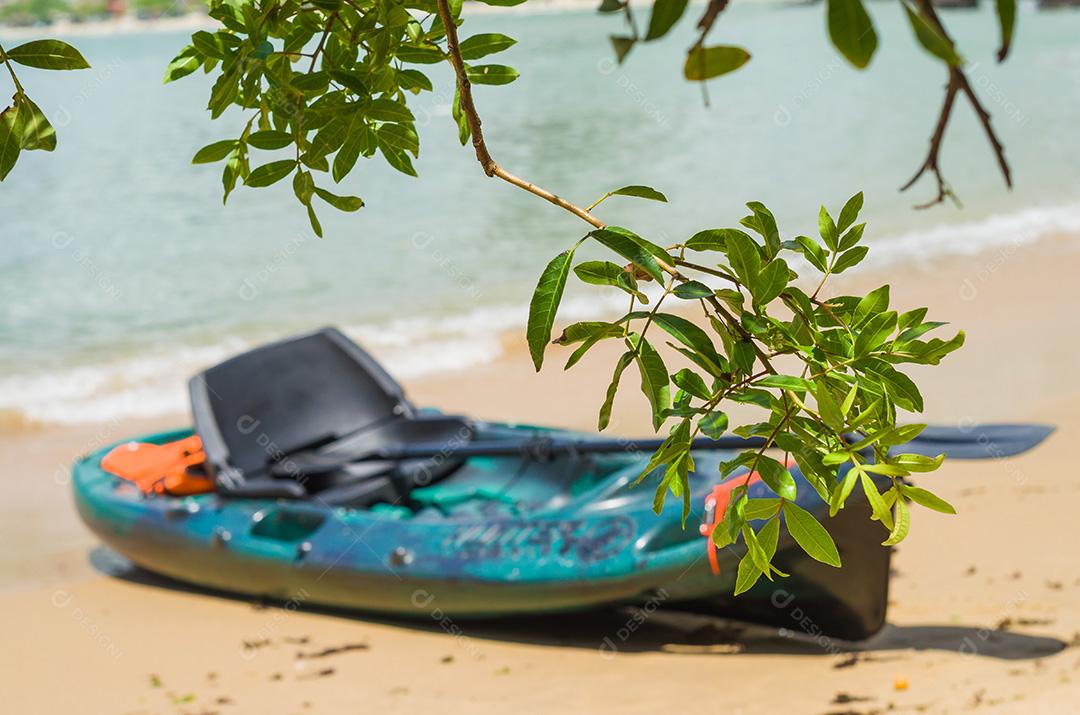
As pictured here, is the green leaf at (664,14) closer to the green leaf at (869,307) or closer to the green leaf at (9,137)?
the green leaf at (869,307)

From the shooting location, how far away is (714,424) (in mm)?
1502

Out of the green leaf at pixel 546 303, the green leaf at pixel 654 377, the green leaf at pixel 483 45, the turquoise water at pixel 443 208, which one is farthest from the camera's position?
the turquoise water at pixel 443 208

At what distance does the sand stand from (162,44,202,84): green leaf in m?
3.41

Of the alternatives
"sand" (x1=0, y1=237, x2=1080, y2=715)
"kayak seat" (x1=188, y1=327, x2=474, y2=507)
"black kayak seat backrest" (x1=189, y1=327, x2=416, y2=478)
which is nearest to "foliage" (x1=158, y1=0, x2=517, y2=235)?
"sand" (x1=0, y1=237, x2=1080, y2=715)

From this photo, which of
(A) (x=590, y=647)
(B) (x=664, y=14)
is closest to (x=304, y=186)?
(B) (x=664, y=14)

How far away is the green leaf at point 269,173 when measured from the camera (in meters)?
1.86

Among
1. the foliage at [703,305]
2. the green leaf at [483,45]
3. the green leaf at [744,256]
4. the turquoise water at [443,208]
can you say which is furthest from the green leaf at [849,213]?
the turquoise water at [443,208]

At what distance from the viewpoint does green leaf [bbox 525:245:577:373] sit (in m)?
1.43

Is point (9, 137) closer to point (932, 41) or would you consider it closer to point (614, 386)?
point (614, 386)

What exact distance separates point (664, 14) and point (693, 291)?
425mm

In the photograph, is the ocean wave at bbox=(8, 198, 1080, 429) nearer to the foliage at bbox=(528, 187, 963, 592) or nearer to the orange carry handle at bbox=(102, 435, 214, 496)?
the orange carry handle at bbox=(102, 435, 214, 496)

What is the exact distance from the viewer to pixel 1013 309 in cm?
1086

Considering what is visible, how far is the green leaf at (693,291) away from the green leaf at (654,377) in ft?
0.28

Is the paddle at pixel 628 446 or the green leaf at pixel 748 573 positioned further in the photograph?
the paddle at pixel 628 446
